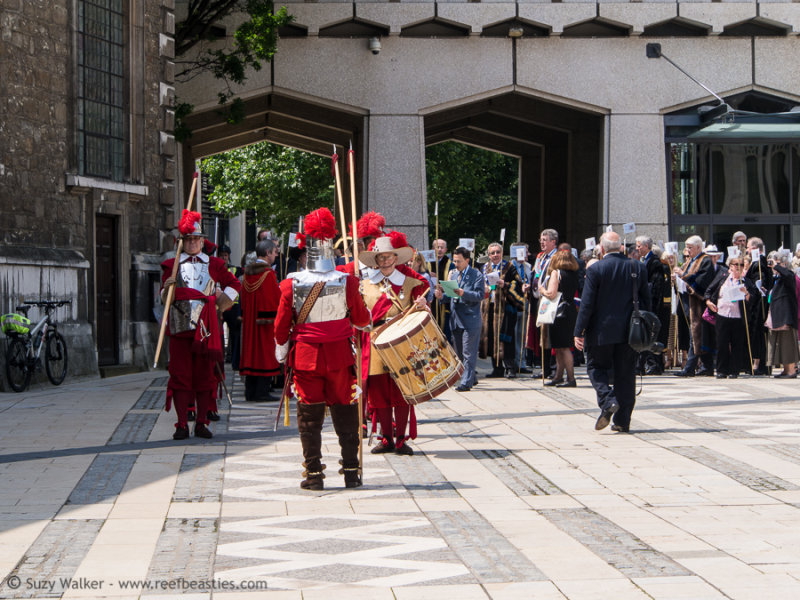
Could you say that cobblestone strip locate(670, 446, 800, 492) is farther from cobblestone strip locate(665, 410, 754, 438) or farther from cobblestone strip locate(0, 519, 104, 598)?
cobblestone strip locate(0, 519, 104, 598)

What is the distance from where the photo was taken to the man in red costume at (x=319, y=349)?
339 inches

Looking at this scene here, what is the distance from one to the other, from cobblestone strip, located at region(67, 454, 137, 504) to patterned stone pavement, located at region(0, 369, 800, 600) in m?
0.03

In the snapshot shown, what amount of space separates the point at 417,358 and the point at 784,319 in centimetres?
943

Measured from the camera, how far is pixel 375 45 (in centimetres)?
2458

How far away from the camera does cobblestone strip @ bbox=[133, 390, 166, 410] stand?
14086 millimetres

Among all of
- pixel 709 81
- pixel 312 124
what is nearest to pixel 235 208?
pixel 312 124

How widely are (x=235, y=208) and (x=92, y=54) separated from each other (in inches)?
843

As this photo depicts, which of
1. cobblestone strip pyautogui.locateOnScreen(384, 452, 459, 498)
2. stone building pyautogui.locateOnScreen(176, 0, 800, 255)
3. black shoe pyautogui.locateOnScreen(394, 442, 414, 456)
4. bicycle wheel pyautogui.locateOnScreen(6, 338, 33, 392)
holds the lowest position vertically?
cobblestone strip pyautogui.locateOnScreen(384, 452, 459, 498)

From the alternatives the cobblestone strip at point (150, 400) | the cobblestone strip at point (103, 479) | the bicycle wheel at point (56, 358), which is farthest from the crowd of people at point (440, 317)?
the bicycle wheel at point (56, 358)

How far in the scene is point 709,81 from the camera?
993 inches

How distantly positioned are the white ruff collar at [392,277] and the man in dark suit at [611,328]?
1.95m

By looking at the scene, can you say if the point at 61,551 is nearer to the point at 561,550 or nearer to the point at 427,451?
the point at 561,550

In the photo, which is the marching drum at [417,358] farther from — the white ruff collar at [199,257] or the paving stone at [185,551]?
the paving stone at [185,551]

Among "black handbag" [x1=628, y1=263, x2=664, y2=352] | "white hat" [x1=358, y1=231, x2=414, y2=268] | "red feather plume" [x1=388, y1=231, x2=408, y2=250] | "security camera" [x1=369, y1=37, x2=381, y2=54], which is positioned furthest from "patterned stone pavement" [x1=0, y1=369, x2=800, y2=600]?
"security camera" [x1=369, y1=37, x2=381, y2=54]
